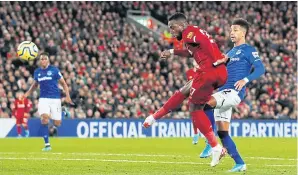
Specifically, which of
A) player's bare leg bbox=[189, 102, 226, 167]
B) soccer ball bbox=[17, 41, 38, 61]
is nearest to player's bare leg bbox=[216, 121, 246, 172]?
player's bare leg bbox=[189, 102, 226, 167]

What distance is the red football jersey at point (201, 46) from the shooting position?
11.8 meters

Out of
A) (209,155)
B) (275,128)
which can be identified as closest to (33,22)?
(275,128)

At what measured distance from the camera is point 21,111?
2784cm

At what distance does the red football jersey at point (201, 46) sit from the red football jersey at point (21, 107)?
16717 mm

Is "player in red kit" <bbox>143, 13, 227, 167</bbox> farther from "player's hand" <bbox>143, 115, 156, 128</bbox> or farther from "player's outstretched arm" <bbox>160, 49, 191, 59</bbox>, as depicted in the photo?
"player's hand" <bbox>143, 115, 156, 128</bbox>

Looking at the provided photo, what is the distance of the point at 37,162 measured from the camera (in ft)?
46.1

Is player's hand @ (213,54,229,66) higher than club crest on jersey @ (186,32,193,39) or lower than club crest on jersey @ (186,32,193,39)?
lower

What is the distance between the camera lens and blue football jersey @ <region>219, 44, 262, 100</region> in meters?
12.4

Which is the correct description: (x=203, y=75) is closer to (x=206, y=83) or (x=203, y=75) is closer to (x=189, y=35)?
(x=206, y=83)

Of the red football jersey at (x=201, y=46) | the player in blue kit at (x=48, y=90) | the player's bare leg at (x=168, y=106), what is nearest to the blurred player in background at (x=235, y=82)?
the red football jersey at (x=201, y=46)

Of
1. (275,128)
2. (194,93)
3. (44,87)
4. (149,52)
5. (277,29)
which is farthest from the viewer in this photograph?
(277,29)

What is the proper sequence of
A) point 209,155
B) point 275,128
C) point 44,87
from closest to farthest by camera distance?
1. point 209,155
2. point 44,87
3. point 275,128

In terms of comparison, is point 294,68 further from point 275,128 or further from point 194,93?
point 194,93

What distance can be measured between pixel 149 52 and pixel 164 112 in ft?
71.9
